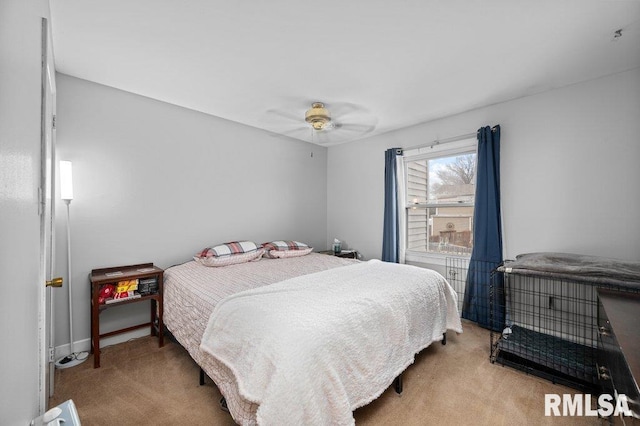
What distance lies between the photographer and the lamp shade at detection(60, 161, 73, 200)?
2.28 m

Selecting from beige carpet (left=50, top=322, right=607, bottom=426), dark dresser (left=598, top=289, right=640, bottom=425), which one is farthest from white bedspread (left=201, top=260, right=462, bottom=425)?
dark dresser (left=598, top=289, right=640, bottom=425)

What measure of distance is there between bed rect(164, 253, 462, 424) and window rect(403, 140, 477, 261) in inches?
47.9

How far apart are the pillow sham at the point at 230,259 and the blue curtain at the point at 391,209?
6.02 feet

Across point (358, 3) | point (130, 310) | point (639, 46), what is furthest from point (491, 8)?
point (130, 310)

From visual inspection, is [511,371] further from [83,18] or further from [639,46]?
[83,18]

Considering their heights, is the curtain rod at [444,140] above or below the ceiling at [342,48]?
below

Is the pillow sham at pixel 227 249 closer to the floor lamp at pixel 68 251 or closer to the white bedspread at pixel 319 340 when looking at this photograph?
the floor lamp at pixel 68 251

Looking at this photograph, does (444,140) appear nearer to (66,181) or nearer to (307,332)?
(307,332)

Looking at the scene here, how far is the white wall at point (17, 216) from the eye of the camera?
0.54 metres

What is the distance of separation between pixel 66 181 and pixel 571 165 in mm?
4670

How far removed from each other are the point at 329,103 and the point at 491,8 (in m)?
1.65

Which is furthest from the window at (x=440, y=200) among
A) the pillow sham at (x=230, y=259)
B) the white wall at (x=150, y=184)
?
the pillow sham at (x=230, y=259)

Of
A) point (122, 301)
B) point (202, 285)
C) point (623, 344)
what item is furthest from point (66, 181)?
point (623, 344)

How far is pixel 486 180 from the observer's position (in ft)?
10.1
